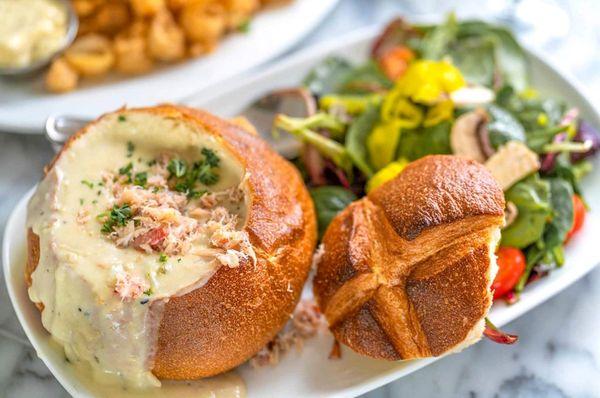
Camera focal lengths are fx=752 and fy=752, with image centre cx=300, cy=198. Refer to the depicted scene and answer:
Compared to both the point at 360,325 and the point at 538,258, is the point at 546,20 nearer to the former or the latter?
the point at 538,258

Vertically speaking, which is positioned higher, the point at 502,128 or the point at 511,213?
the point at 502,128

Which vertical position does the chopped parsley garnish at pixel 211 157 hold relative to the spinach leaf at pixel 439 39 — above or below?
below

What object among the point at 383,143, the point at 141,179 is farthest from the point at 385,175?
the point at 141,179

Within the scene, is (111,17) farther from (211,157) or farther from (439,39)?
(439,39)

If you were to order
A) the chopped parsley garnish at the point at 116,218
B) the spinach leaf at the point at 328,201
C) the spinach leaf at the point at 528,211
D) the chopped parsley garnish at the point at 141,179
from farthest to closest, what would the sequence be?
the spinach leaf at the point at 328,201, the spinach leaf at the point at 528,211, the chopped parsley garnish at the point at 141,179, the chopped parsley garnish at the point at 116,218

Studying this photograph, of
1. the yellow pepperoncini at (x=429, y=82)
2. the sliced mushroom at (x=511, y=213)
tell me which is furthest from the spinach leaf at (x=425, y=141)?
the sliced mushroom at (x=511, y=213)

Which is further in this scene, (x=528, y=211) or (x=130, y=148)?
(x=528, y=211)

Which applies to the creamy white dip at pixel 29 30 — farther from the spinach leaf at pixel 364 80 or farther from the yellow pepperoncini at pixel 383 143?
the yellow pepperoncini at pixel 383 143

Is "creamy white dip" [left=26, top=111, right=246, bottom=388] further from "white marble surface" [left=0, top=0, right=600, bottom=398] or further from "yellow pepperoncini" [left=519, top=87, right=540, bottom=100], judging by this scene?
"yellow pepperoncini" [left=519, top=87, right=540, bottom=100]

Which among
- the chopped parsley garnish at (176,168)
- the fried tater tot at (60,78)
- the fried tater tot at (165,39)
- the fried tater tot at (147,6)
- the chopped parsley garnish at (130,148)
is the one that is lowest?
the fried tater tot at (60,78)
